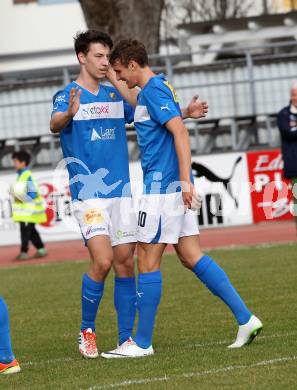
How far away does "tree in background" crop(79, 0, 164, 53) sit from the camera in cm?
2447

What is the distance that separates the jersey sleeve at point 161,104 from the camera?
811 cm

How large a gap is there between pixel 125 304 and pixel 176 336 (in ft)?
2.60

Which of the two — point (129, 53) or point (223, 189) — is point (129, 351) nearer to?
point (129, 53)

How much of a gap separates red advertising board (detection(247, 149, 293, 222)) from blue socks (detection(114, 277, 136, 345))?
14.6 metres

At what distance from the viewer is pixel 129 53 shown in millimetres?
8289

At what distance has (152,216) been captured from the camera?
8.16 metres

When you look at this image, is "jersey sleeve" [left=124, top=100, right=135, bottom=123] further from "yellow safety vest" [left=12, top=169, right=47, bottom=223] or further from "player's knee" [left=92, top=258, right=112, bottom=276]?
"yellow safety vest" [left=12, top=169, right=47, bottom=223]

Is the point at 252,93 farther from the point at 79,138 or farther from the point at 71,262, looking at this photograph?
the point at 79,138

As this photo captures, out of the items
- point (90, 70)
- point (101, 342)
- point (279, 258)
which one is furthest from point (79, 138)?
point (279, 258)

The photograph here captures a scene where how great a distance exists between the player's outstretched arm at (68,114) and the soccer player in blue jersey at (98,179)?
2cm

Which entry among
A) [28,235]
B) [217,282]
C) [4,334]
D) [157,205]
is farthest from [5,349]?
[28,235]

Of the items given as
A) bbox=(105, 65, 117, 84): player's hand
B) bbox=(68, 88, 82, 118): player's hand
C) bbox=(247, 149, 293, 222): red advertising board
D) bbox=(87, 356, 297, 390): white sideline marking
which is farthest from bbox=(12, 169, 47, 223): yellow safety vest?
bbox=(87, 356, 297, 390): white sideline marking

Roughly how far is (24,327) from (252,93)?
633 inches

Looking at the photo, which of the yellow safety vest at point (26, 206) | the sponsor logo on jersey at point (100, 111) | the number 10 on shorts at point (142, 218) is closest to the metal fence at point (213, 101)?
the yellow safety vest at point (26, 206)
